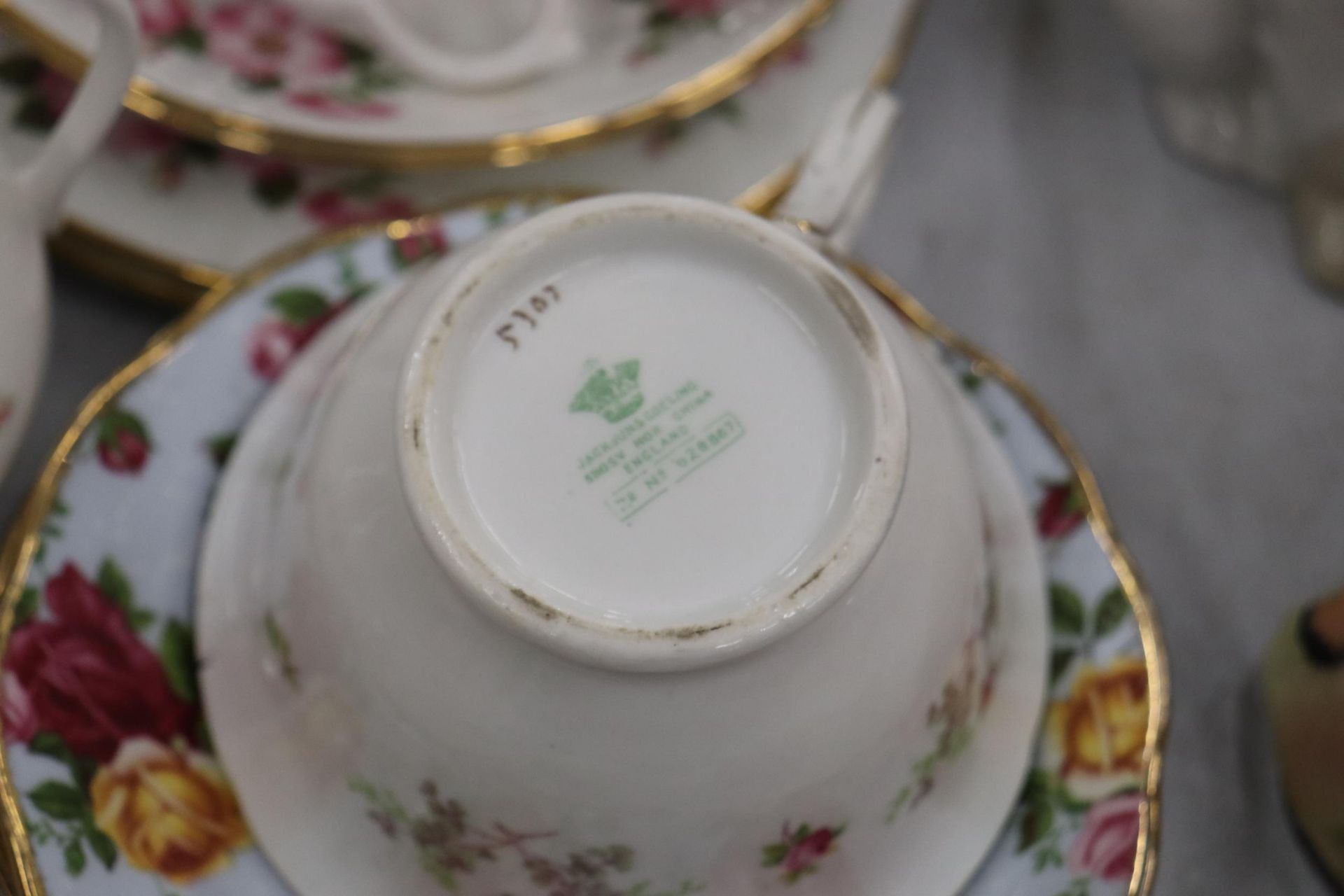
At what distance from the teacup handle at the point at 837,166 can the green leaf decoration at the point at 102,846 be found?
1.07 feet

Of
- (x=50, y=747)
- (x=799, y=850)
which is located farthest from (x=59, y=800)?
(x=799, y=850)

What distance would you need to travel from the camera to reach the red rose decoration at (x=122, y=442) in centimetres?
51

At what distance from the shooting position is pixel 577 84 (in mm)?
633

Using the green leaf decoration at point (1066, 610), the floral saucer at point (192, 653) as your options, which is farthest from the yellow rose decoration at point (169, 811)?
the green leaf decoration at point (1066, 610)

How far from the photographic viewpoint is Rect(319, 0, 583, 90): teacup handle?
645 mm

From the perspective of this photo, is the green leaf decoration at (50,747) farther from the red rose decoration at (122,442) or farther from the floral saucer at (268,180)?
the floral saucer at (268,180)

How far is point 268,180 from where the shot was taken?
0.65 m

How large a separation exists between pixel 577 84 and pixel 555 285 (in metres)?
0.26

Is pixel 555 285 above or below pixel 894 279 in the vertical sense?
above

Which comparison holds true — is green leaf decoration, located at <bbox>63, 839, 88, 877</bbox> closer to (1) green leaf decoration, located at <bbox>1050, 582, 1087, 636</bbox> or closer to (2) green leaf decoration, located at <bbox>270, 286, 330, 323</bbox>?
(2) green leaf decoration, located at <bbox>270, 286, 330, 323</bbox>

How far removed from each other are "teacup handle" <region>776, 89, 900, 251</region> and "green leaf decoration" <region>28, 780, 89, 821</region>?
0.33 m

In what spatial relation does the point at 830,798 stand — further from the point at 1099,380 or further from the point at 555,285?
the point at 1099,380

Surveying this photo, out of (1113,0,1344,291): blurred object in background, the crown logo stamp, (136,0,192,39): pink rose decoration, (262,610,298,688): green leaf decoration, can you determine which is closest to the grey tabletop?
(1113,0,1344,291): blurred object in background

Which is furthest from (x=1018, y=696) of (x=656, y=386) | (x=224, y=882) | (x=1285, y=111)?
(x=1285, y=111)
